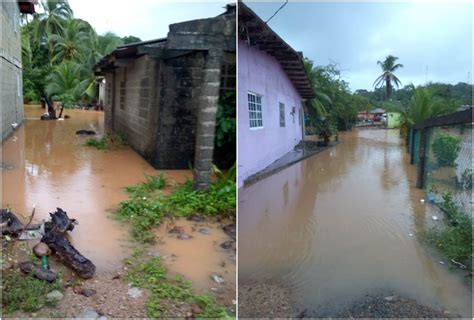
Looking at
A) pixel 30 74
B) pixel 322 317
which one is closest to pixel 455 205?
pixel 322 317

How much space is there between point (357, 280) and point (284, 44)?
1198mm

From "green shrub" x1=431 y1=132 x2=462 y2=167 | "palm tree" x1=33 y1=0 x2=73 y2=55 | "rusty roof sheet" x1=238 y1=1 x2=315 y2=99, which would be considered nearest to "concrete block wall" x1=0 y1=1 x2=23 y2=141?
"palm tree" x1=33 y1=0 x2=73 y2=55

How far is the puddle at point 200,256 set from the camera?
7.47 feet

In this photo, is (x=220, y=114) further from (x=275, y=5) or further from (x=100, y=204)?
(x=275, y=5)

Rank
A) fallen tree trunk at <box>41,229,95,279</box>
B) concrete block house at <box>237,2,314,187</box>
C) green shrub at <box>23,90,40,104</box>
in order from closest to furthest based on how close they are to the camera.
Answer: concrete block house at <box>237,2,314,187</box> < fallen tree trunk at <box>41,229,95,279</box> < green shrub at <box>23,90,40,104</box>

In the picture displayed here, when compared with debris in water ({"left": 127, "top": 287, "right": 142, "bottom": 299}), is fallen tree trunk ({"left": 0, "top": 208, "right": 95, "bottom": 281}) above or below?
above

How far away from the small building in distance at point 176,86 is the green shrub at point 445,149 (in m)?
2.05

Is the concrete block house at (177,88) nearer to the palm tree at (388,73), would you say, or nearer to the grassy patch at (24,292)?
the palm tree at (388,73)

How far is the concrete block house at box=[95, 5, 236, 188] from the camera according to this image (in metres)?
3.37

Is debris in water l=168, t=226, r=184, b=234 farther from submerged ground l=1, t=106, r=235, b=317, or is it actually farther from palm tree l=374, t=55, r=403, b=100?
palm tree l=374, t=55, r=403, b=100

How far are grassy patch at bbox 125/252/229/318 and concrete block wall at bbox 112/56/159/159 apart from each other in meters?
3.17

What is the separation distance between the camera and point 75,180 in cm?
447

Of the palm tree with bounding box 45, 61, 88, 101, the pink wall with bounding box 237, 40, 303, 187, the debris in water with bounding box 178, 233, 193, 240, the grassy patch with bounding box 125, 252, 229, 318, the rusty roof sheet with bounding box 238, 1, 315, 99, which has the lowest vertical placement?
the grassy patch with bounding box 125, 252, 229, 318

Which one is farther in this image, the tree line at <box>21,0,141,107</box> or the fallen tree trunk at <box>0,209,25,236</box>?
the tree line at <box>21,0,141,107</box>
